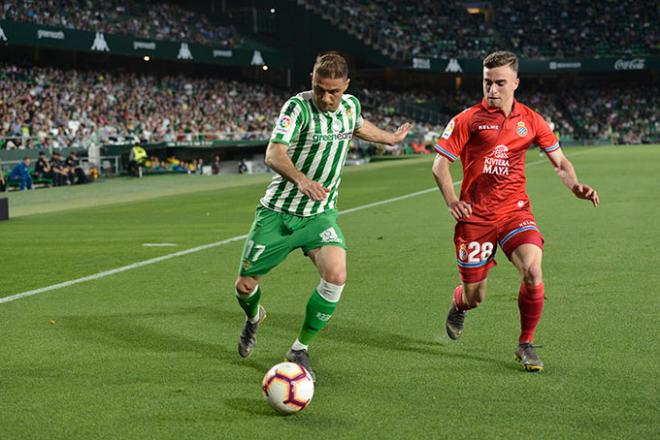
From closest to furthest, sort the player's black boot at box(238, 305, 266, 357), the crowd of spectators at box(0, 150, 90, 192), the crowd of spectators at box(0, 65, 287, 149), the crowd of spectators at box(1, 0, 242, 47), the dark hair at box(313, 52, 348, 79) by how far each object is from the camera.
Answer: the dark hair at box(313, 52, 348, 79) < the player's black boot at box(238, 305, 266, 357) < the crowd of spectators at box(0, 150, 90, 192) < the crowd of spectators at box(0, 65, 287, 149) < the crowd of spectators at box(1, 0, 242, 47)

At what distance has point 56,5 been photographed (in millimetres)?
48719

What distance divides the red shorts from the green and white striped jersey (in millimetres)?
1045

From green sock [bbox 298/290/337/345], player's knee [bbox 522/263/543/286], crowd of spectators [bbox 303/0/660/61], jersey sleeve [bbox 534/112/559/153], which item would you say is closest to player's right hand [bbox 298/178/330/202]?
green sock [bbox 298/290/337/345]

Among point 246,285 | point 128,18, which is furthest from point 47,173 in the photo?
point 246,285

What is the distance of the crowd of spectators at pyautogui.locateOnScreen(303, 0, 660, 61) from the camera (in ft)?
243

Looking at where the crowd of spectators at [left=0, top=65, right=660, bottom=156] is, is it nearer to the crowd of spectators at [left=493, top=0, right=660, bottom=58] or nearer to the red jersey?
the crowd of spectators at [left=493, top=0, right=660, bottom=58]

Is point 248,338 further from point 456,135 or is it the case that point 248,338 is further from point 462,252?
A: point 456,135

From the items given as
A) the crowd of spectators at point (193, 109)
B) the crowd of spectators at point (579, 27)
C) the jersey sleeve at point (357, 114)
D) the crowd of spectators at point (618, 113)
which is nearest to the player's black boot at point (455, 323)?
the jersey sleeve at point (357, 114)

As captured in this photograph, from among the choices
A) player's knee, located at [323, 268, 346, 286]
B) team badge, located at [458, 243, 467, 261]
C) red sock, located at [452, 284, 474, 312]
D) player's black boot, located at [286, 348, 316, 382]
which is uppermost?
team badge, located at [458, 243, 467, 261]

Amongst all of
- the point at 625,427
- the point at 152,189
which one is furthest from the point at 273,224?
the point at 152,189

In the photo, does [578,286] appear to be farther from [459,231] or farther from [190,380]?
[190,380]

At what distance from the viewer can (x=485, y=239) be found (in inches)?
252

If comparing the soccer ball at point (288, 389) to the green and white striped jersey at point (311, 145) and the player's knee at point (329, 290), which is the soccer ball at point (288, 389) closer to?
the player's knee at point (329, 290)

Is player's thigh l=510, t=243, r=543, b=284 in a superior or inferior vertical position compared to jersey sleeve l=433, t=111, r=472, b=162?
inferior
